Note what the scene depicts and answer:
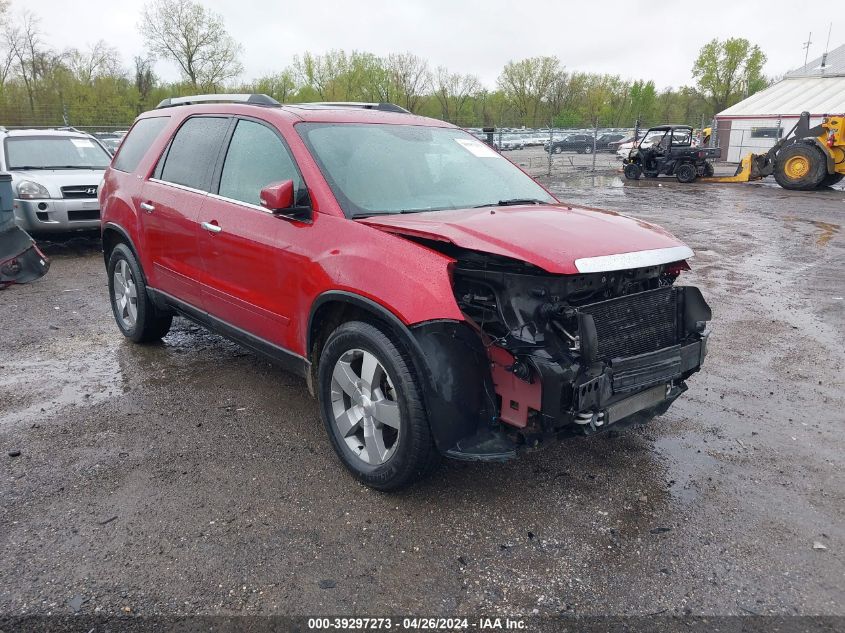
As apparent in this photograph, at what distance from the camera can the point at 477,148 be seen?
4.41 meters

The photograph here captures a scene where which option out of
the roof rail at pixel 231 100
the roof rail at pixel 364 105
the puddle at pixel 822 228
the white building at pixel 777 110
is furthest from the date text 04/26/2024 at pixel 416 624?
the white building at pixel 777 110

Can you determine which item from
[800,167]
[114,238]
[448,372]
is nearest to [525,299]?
[448,372]

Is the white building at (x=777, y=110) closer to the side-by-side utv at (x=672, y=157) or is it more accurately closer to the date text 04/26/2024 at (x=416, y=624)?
the side-by-side utv at (x=672, y=157)

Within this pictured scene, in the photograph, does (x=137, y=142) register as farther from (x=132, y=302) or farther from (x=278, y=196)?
(x=278, y=196)

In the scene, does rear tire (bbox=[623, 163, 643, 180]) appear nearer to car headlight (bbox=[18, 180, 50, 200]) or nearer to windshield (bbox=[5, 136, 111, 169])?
windshield (bbox=[5, 136, 111, 169])

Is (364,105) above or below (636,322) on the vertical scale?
above

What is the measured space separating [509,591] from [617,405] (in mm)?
992

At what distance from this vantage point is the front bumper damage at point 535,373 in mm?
2777

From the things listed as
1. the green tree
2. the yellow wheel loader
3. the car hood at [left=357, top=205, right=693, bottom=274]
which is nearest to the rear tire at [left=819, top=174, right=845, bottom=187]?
the yellow wheel loader

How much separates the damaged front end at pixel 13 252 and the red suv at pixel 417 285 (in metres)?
4.43

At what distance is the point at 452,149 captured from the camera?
4219mm

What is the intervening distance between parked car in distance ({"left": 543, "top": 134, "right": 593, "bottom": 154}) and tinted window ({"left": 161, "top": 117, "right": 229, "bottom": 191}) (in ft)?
131

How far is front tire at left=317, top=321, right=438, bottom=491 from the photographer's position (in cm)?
291

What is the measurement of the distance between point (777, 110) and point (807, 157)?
15.7 metres
